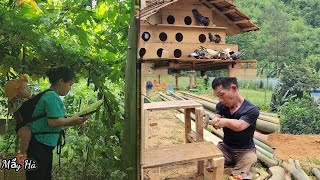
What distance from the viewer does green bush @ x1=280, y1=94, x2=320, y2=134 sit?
5.51 metres

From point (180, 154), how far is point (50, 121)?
742 millimetres

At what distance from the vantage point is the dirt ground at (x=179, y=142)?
8.64 ft

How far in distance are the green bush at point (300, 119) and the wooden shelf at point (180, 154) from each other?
3.57 meters

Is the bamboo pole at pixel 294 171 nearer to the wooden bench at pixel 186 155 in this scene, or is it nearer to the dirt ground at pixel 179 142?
the dirt ground at pixel 179 142

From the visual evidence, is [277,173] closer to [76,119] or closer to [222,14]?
[222,14]

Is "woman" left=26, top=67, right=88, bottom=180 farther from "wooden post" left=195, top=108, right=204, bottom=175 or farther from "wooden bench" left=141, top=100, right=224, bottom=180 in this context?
"wooden post" left=195, top=108, right=204, bottom=175

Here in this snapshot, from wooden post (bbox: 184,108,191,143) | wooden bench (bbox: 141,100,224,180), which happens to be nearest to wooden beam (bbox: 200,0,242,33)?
wooden bench (bbox: 141,100,224,180)

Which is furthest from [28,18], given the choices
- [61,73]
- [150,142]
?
[150,142]

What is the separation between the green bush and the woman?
4337mm

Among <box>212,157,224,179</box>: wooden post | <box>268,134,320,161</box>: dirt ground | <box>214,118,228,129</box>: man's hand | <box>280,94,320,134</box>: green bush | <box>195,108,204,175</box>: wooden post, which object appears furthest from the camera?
<box>280,94,320,134</box>: green bush

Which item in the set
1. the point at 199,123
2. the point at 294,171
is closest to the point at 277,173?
the point at 294,171

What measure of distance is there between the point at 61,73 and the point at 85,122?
225 millimetres

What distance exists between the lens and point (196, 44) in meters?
1.99

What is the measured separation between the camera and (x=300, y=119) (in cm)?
566
